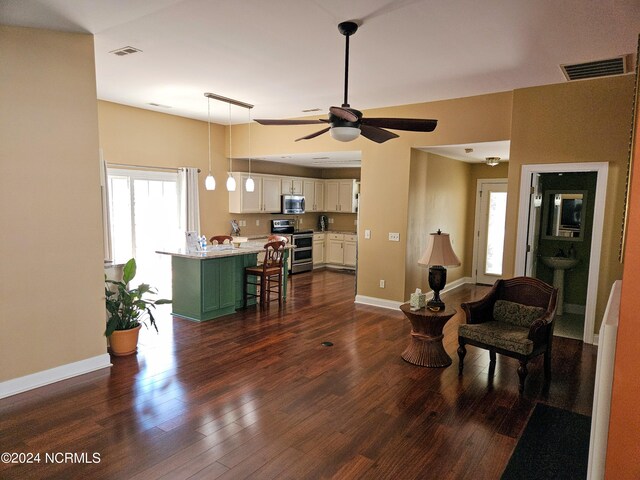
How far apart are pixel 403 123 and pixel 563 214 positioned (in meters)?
4.07

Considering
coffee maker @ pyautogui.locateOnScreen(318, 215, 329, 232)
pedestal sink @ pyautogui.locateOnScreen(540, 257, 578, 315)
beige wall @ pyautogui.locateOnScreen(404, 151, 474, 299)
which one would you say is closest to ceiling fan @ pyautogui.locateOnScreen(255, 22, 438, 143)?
beige wall @ pyautogui.locateOnScreen(404, 151, 474, 299)

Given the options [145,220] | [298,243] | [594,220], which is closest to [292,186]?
[298,243]

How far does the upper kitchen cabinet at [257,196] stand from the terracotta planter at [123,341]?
13.2ft

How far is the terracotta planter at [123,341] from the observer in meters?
4.14

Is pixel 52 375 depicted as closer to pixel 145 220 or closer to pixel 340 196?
pixel 145 220

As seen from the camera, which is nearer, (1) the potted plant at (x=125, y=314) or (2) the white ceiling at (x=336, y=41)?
(2) the white ceiling at (x=336, y=41)

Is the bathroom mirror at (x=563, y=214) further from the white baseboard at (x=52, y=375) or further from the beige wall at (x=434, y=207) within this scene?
the white baseboard at (x=52, y=375)

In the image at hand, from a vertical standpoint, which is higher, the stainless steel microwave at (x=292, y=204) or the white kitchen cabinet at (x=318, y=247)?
the stainless steel microwave at (x=292, y=204)

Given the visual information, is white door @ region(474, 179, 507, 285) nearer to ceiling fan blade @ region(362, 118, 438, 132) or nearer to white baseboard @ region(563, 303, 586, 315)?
white baseboard @ region(563, 303, 586, 315)

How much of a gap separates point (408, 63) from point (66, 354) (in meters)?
4.16

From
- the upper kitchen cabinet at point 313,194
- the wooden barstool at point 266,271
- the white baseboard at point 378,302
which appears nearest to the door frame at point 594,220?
the white baseboard at point 378,302

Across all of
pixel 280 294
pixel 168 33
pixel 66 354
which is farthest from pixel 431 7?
pixel 280 294

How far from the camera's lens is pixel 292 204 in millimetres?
8969

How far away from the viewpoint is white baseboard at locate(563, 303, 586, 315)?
6102 millimetres
